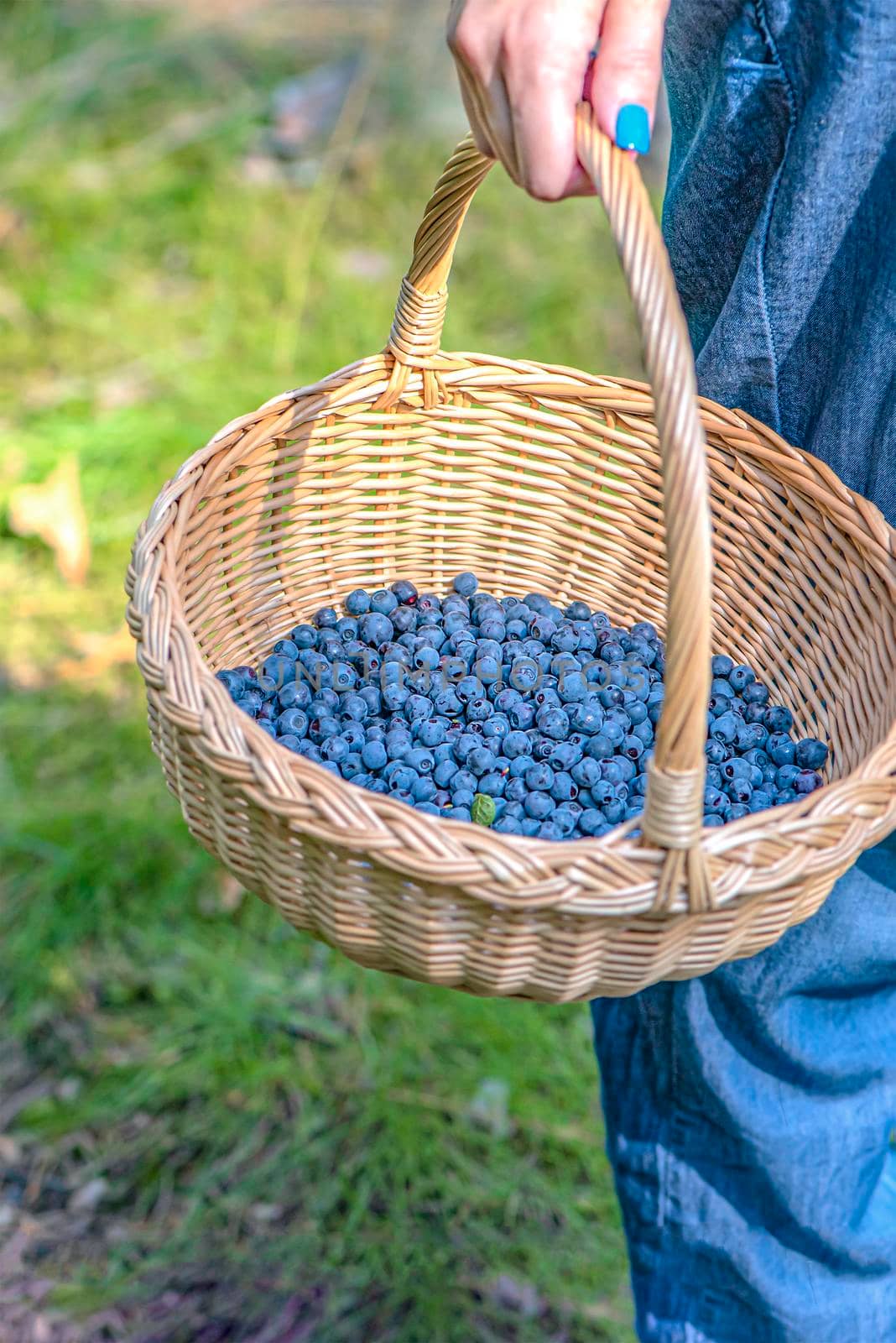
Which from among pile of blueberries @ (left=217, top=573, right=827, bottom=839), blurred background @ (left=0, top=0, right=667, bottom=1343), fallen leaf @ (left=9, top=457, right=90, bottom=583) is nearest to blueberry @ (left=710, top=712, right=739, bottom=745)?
pile of blueberries @ (left=217, top=573, right=827, bottom=839)

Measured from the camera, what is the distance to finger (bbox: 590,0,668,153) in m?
0.74

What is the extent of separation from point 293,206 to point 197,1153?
209 centimetres

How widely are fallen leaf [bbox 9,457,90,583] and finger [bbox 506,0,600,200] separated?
5.04 ft

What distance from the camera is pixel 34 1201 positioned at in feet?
4.94

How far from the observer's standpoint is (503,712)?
1070 millimetres

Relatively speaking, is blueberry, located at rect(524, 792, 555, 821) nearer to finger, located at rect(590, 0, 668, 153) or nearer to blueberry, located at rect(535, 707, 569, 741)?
blueberry, located at rect(535, 707, 569, 741)

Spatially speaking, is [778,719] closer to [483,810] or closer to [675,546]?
[483,810]

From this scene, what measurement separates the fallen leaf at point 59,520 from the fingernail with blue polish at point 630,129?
5.14ft

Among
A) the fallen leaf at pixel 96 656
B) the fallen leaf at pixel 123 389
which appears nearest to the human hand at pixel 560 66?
the fallen leaf at pixel 96 656

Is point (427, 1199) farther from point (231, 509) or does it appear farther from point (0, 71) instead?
point (0, 71)

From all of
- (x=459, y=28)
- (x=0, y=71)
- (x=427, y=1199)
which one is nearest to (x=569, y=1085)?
(x=427, y=1199)

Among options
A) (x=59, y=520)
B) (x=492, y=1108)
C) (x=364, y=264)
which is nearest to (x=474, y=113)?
(x=492, y=1108)

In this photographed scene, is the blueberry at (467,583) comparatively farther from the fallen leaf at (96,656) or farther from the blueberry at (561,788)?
the fallen leaf at (96,656)

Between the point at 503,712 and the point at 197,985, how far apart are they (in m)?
0.81
